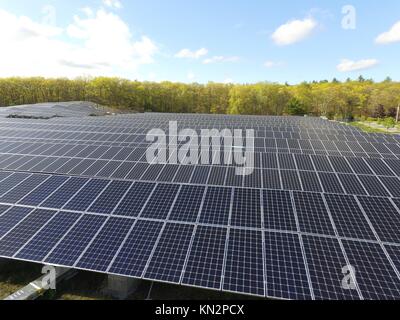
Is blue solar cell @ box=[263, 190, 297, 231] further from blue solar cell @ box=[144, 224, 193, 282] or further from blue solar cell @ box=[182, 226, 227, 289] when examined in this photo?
blue solar cell @ box=[144, 224, 193, 282]

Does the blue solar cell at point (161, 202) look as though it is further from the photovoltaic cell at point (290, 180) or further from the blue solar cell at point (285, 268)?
the photovoltaic cell at point (290, 180)

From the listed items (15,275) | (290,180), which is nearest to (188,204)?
(290,180)

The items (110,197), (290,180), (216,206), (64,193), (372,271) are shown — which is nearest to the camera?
(372,271)

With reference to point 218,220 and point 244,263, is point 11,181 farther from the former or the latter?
point 244,263

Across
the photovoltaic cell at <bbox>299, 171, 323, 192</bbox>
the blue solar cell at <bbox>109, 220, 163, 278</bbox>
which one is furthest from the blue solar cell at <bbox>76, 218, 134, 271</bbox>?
the photovoltaic cell at <bbox>299, 171, 323, 192</bbox>

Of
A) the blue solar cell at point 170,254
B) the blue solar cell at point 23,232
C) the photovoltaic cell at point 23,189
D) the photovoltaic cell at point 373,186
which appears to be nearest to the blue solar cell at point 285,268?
the blue solar cell at point 170,254
